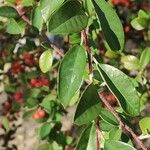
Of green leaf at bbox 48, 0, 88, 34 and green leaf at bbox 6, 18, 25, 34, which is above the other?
green leaf at bbox 48, 0, 88, 34

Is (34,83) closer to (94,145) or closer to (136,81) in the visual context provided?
(136,81)

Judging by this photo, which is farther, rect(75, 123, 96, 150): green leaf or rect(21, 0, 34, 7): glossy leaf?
rect(21, 0, 34, 7): glossy leaf

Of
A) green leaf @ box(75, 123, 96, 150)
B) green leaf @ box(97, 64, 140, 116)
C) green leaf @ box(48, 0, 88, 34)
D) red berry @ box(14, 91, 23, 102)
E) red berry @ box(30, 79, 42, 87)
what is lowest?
red berry @ box(14, 91, 23, 102)

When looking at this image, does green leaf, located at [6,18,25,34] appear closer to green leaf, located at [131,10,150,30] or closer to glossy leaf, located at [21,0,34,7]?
glossy leaf, located at [21,0,34,7]

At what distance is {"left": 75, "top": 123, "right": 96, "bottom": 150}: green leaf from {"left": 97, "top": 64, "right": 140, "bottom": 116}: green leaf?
0.23 ft

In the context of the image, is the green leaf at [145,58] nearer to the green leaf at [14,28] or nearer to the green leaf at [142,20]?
the green leaf at [142,20]

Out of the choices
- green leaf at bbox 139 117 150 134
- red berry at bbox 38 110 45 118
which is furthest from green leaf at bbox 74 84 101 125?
red berry at bbox 38 110 45 118

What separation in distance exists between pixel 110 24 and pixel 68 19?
0.08 meters

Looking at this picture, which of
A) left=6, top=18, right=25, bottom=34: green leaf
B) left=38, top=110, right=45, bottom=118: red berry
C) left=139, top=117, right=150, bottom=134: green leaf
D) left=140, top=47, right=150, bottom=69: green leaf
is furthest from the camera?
left=38, top=110, right=45, bottom=118: red berry

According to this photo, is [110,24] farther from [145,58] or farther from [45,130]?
[45,130]

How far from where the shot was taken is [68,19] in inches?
27.7

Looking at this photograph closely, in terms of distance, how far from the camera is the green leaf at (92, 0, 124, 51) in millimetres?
730

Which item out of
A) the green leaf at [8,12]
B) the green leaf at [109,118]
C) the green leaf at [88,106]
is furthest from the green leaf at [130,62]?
the green leaf at [88,106]

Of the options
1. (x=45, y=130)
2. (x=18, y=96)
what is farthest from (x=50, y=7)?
(x=18, y=96)
